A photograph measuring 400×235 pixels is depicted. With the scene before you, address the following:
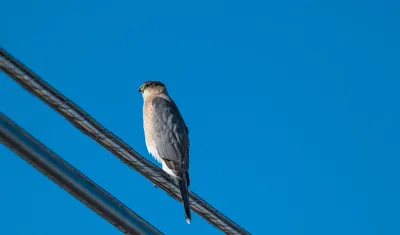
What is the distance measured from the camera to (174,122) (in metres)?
9.24

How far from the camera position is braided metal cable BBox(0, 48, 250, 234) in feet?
9.45

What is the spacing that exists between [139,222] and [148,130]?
6.48 m

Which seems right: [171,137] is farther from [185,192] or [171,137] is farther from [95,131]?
[95,131]

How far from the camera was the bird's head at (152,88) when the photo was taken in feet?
34.5

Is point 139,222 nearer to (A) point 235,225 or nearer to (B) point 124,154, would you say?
(B) point 124,154

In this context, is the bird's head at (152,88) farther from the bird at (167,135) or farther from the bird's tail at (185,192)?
the bird's tail at (185,192)

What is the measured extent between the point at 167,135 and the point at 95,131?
221 inches

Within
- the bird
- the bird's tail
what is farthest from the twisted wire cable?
the bird

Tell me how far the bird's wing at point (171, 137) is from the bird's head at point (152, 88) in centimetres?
74

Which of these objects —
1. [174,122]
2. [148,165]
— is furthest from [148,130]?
[148,165]

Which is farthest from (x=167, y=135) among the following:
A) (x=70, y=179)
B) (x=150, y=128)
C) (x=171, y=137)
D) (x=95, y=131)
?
(x=70, y=179)

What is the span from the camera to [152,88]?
420 inches

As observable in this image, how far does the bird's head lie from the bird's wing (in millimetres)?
744

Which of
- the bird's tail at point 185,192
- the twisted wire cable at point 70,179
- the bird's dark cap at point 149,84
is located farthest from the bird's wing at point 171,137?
the twisted wire cable at point 70,179
